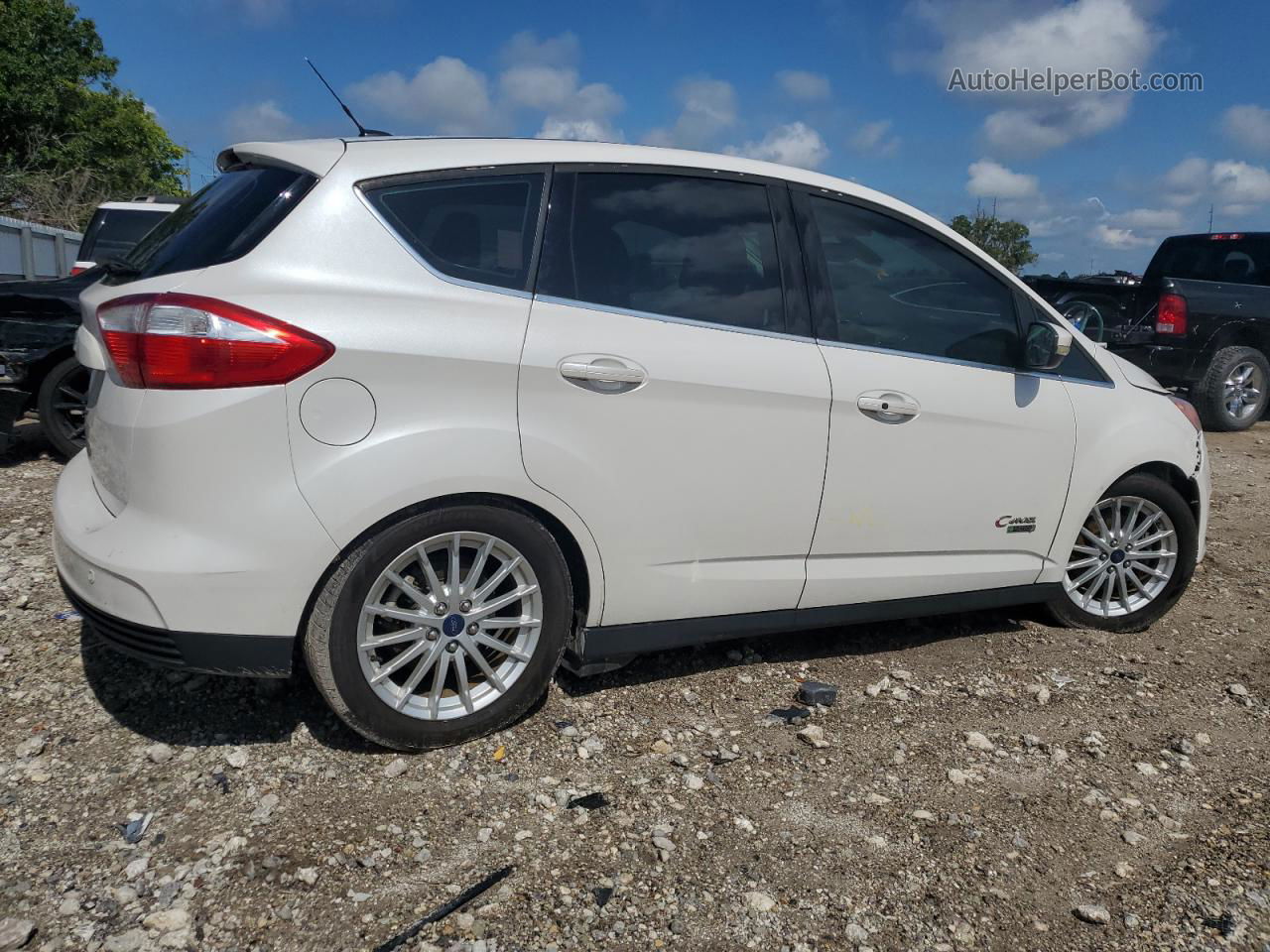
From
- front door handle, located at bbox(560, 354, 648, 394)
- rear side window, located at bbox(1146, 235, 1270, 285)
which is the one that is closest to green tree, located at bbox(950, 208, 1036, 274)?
rear side window, located at bbox(1146, 235, 1270, 285)

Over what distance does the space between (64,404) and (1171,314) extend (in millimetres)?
9788

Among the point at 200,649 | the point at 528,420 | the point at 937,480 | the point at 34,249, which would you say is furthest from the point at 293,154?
the point at 34,249

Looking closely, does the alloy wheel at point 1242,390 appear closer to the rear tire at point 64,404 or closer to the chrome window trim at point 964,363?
the chrome window trim at point 964,363

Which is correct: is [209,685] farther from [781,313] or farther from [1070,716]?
[1070,716]

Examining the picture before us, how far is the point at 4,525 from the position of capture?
5266mm

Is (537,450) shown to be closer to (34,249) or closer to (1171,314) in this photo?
(1171,314)

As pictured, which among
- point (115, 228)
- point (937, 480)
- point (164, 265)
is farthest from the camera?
point (115, 228)

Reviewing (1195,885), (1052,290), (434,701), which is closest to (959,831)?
(1195,885)


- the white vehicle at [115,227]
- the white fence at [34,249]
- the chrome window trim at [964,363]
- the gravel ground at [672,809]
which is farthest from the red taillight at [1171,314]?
the white fence at [34,249]

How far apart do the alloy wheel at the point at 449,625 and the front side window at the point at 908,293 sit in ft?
4.87

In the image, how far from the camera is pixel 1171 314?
10039 millimetres

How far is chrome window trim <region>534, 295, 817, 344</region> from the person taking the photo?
3082mm

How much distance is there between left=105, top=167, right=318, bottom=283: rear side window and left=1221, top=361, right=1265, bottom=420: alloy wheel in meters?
10.3

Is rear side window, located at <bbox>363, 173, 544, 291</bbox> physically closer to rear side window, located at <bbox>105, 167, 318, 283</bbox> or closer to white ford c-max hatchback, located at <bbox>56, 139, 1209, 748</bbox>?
white ford c-max hatchback, located at <bbox>56, 139, 1209, 748</bbox>
